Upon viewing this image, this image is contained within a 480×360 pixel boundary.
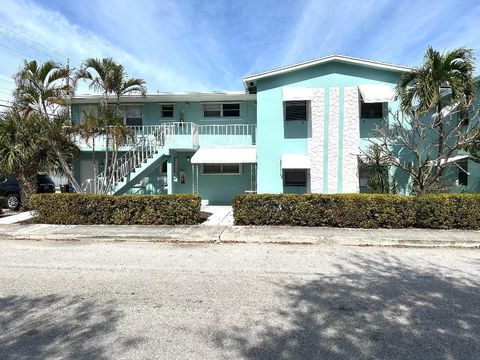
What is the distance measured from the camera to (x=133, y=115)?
16828 millimetres

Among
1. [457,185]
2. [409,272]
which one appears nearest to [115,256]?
[409,272]

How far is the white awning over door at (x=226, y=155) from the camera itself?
13883 millimetres

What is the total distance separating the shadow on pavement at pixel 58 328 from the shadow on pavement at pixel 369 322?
3.98 feet

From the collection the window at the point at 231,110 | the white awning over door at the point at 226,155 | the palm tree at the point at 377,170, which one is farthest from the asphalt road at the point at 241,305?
the window at the point at 231,110

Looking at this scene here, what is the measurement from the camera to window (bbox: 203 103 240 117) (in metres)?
16.4

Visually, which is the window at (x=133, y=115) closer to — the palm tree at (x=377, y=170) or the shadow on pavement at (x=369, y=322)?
the palm tree at (x=377, y=170)

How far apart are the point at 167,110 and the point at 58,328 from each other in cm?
1401

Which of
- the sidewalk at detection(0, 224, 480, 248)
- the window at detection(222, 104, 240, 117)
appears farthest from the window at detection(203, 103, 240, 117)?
the sidewalk at detection(0, 224, 480, 248)

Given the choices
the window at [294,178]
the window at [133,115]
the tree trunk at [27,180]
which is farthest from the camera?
the window at [133,115]

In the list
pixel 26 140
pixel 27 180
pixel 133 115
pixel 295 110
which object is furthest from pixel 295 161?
pixel 27 180

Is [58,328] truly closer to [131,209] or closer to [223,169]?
[131,209]

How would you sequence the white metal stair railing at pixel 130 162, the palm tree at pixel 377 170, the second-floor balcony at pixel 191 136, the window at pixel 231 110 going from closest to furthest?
the palm tree at pixel 377 170 < the white metal stair railing at pixel 130 162 < the second-floor balcony at pixel 191 136 < the window at pixel 231 110

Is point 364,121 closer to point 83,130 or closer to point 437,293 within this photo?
point 437,293

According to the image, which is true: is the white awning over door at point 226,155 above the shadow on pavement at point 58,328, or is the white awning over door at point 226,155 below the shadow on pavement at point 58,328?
above
